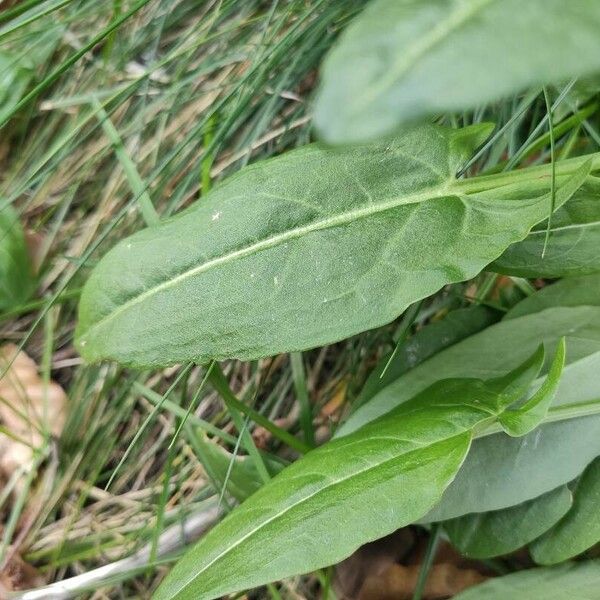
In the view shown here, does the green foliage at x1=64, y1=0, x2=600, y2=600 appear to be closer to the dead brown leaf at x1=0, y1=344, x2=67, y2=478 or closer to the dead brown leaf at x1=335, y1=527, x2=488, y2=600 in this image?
the dead brown leaf at x1=335, y1=527, x2=488, y2=600

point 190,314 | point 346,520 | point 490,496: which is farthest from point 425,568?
point 190,314

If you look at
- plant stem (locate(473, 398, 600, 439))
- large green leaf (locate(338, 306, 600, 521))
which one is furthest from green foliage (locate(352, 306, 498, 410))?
plant stem (locate(473, 398, 600, 439))

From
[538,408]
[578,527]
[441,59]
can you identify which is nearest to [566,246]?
[538,408]

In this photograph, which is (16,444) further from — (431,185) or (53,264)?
(431,185)

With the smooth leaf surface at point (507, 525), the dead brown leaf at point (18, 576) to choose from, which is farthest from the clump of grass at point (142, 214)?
the smooth leaf surface at point (507, 525)

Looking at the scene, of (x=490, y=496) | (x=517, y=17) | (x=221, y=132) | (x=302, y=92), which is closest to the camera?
(x=517, y=17)
